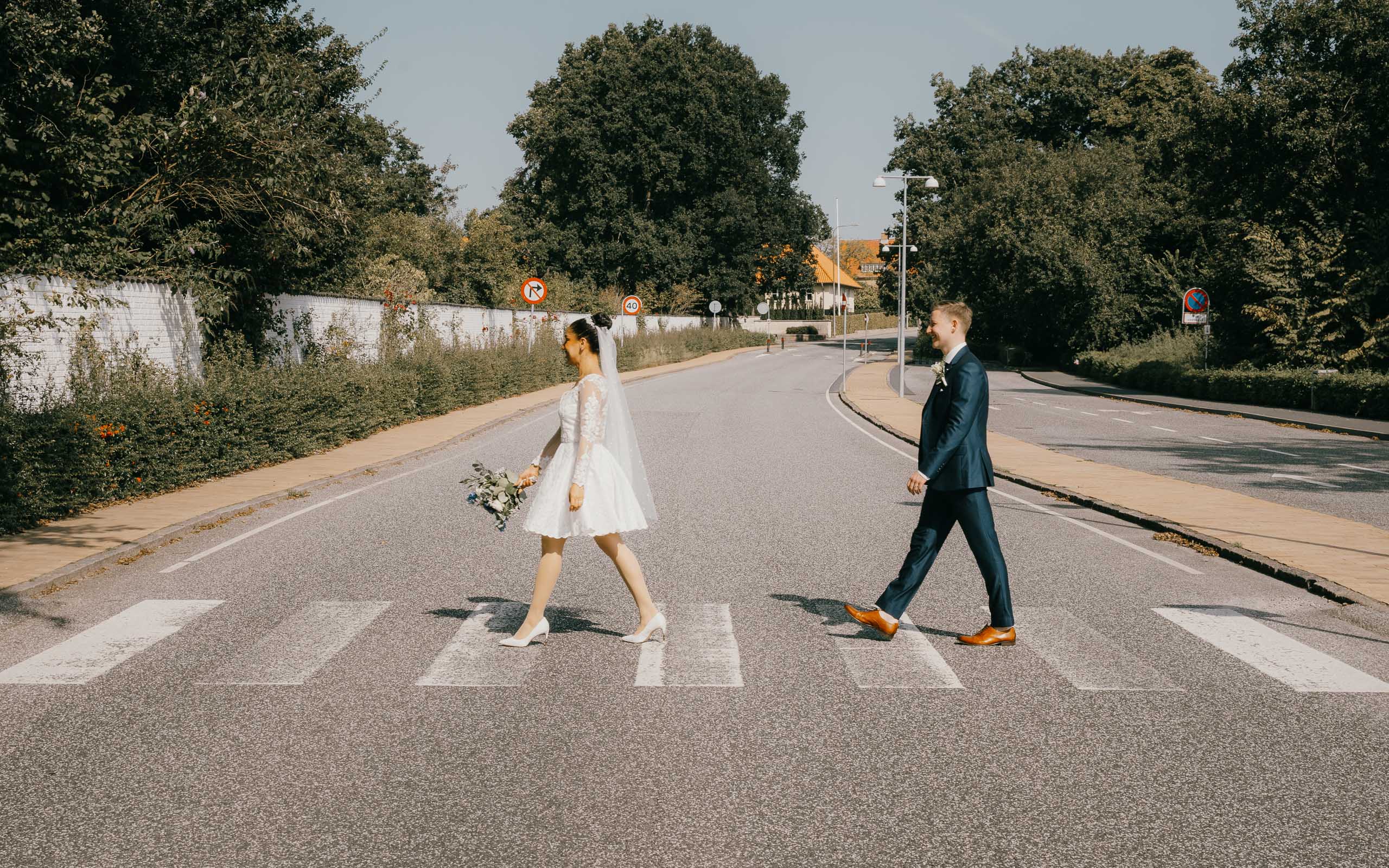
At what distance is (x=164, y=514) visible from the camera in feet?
37.0

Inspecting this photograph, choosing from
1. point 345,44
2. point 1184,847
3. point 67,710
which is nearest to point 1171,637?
point 1184,847

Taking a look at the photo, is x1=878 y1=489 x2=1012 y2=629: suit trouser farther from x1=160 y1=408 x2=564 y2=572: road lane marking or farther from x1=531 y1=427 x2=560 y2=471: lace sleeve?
x1=160 y1=408 x2=564 y2=572: road lane marking

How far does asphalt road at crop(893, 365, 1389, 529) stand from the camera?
1405 centimetres

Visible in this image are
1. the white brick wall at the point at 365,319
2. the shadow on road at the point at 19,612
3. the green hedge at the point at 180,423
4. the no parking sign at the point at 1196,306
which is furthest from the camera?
the no parking sign at the point at 1196,306

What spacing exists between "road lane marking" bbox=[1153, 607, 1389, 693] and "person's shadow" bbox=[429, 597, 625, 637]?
3527 millimetres

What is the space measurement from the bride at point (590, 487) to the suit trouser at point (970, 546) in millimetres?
1405

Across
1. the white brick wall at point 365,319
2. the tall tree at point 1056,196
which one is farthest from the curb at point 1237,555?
the tall tree at point 1056,196

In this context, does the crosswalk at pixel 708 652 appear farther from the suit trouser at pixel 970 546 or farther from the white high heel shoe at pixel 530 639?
the suit trouser at pixel 970 546

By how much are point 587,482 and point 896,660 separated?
198cm

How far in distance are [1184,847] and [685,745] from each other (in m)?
1.99

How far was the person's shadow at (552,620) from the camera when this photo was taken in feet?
23.4

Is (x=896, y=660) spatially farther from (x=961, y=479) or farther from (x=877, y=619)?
(x=961, y=479)

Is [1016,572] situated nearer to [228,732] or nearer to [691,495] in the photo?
[691,495]

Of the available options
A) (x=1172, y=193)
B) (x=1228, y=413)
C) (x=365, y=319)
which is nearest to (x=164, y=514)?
(x=365, y=319)
